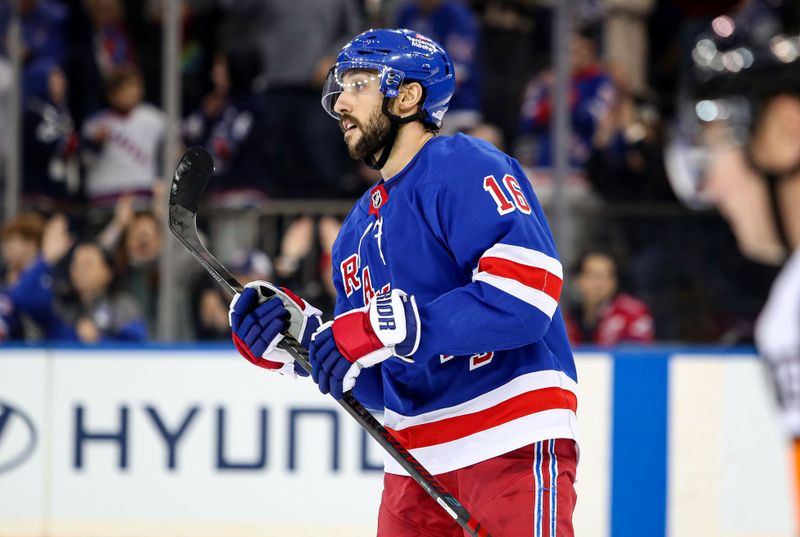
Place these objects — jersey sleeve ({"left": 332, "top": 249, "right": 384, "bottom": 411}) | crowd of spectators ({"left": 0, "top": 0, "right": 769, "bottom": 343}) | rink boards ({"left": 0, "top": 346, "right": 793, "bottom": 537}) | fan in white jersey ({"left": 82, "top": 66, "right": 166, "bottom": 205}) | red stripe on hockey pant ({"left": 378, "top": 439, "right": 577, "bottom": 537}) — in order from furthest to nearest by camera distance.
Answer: fan in white jersey ({"left": 82, "top": 66, "right": 166, "bottom": 205})
crowd of spectators ({"left": 0, "top": 0, "right": 769, "bottom": 343})
rink boards ({"left": 0, "top": 346, "right": 793, "bottom": 537})
jersey sleeve ({"left": 332, "top": 249, "right": 384, "bottom": 411})
red stripe on hockey pant ({"left": 378, "top": 439, "right": 577, "bottom": 537})

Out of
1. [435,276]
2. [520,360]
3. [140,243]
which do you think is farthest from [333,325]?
[140,243]

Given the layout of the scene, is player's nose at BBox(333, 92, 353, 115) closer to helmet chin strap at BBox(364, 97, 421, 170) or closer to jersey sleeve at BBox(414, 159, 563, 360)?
helmet chin strap at BBox(364, 97, 421, 170)

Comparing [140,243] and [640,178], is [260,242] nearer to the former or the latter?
[140,243]

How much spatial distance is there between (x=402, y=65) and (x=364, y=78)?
0.08 metres

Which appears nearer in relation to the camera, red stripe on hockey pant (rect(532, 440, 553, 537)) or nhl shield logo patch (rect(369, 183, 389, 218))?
red stripe on hockey pant (rect(532, 440, 553, 537))

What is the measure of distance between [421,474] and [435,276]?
364 millimetres

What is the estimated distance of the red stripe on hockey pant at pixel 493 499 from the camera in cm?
231

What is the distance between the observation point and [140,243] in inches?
190

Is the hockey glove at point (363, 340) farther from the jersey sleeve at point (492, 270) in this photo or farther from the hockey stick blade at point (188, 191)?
the hockey stick blade at point (188, 191)

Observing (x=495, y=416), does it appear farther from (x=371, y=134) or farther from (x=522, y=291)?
(x=371, y=134)

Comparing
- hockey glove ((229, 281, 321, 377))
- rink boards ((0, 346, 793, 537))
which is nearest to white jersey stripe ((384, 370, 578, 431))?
hockey glove ((229, 281, 321, 377))

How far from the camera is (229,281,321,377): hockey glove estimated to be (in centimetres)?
247

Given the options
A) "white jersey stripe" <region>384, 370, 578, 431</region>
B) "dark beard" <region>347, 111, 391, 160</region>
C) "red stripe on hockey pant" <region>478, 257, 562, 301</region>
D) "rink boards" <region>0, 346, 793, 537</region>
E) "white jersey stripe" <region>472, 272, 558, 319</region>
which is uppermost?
"dark beard" <region>347, 111, 391, 160</region>

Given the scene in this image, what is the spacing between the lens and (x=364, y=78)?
2.44 m
